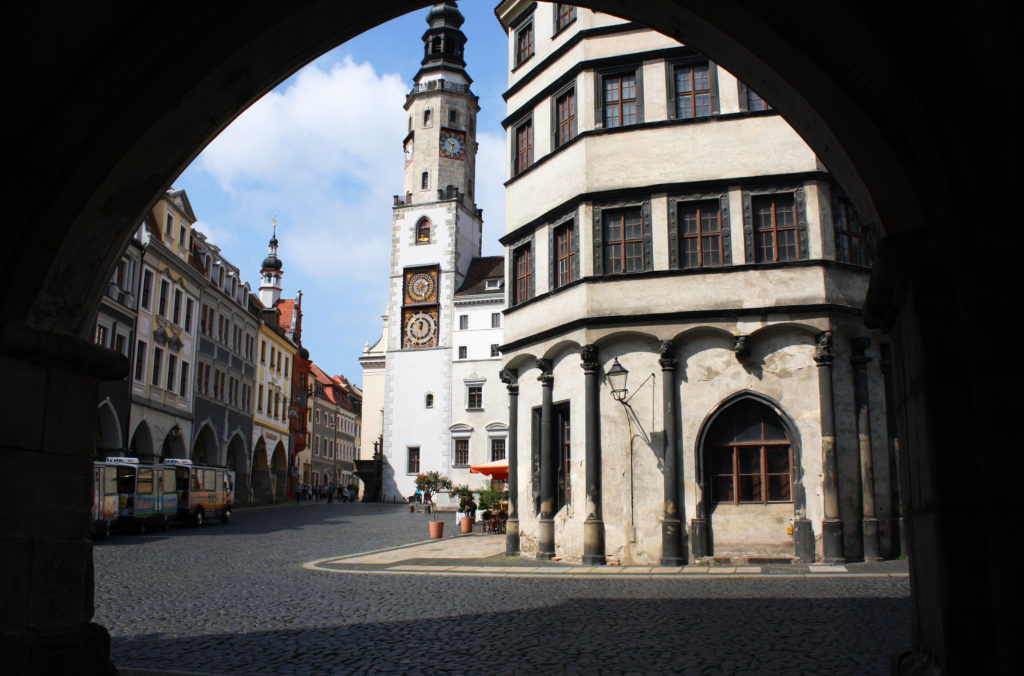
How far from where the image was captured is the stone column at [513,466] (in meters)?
20.1

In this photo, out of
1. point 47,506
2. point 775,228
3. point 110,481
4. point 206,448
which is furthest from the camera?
point 206,448

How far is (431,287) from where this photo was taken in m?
69.5

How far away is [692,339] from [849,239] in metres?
3.94

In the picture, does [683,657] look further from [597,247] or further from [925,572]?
[597,247]

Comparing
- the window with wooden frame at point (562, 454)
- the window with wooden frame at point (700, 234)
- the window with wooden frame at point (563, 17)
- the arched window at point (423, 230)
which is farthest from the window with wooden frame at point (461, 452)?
the window with wooden frame at point (700, 234)

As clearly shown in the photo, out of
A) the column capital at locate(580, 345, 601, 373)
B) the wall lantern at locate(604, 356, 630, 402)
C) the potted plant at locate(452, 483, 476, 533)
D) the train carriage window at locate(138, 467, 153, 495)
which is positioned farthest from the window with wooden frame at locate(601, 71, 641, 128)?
the train carriage window at locate(138, 467, 153, 495)

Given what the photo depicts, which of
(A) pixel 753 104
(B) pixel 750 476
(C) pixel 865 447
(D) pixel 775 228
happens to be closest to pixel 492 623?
(B) pixel 750 476

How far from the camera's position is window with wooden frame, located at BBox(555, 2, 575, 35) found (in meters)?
20.6

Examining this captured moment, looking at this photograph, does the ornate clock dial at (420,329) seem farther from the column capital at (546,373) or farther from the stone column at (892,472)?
the stone column at (892,472)

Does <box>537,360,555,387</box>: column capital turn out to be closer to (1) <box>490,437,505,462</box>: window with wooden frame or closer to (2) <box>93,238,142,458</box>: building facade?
(2) <box>93,238,142,458</box>: building facade

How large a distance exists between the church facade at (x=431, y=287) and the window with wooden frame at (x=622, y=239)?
44.8 meters

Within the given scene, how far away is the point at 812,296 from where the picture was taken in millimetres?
17422

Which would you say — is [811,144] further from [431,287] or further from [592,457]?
A: [431,287]

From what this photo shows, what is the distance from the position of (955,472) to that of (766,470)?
13986 mm
